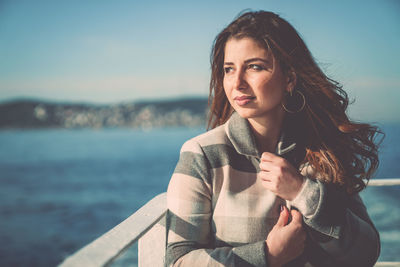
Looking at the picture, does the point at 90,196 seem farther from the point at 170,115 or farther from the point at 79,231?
the point at 170,115

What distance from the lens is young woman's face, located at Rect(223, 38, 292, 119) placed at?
1449 mm

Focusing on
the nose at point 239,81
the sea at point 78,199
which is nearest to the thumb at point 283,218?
the nose at point 239,81

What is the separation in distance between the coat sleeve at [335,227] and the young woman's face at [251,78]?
1.25ft

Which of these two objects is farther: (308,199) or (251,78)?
(251,78)

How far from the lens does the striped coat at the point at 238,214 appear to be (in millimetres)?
1285

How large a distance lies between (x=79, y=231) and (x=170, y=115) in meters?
80.7

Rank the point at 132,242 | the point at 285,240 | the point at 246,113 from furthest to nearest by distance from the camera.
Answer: the point at 246,113
the point at 285,240
the point at 132,242

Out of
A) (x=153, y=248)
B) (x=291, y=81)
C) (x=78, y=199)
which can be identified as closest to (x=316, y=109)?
(x=291, y=81)

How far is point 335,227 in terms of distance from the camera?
51.8 inches

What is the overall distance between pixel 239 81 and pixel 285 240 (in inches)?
25.9

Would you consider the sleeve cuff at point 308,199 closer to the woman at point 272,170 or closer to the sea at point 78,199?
the woman at point 272,170

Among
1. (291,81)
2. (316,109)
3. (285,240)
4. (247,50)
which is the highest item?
(247,50)

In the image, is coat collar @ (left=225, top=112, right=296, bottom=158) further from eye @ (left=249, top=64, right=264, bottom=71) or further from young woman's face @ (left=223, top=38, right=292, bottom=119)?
eye @ (left=249, top=64, right=264, bottom=71)

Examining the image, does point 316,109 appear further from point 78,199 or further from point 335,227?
point 78,199
